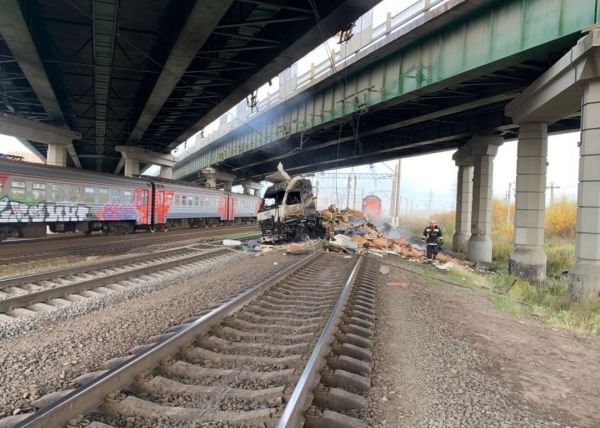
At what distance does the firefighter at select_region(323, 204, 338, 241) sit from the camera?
2156 centimetres

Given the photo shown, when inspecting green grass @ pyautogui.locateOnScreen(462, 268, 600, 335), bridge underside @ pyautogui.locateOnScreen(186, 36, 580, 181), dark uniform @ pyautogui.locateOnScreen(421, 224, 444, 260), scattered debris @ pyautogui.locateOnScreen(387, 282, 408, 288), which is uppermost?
bridge underside @ pyautogui.locateOnScreen(186, 36, 580, 181)

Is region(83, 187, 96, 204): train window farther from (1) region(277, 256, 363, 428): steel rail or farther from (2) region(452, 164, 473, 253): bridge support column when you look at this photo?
(2) region(452, 164, 473, 253): bridge support column

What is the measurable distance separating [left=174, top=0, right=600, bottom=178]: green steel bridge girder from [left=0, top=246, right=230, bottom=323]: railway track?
1140cm

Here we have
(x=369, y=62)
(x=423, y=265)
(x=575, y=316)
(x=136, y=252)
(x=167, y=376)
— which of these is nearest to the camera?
(x=167, y=376)

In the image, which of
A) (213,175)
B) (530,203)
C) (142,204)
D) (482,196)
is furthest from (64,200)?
(213,175)

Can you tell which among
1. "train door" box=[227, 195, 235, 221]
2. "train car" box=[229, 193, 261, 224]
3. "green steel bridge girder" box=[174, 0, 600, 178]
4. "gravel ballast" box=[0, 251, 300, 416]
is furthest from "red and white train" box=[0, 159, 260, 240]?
"gravel ballast" box=[0, 251, 300, 416]

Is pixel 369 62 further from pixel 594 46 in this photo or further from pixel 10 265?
pixel 10 265

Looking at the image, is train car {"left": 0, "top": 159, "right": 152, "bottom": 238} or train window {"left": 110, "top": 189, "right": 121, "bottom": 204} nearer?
train car {"left": 0, "top": 159, "right": 152, "bottom": 238}

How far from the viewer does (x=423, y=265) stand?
1523 cm

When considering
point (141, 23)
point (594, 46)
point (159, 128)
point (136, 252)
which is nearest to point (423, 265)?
point (594, 46)

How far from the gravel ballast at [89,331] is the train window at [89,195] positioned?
1204 cm

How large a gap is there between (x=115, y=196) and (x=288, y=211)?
9.49m

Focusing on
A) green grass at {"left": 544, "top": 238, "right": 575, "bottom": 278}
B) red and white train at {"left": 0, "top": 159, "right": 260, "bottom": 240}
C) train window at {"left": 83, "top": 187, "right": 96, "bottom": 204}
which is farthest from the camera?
train window at {"left": 83, "top": 187, "right": 96, "bottom": 204}

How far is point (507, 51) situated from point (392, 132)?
1365 cm
